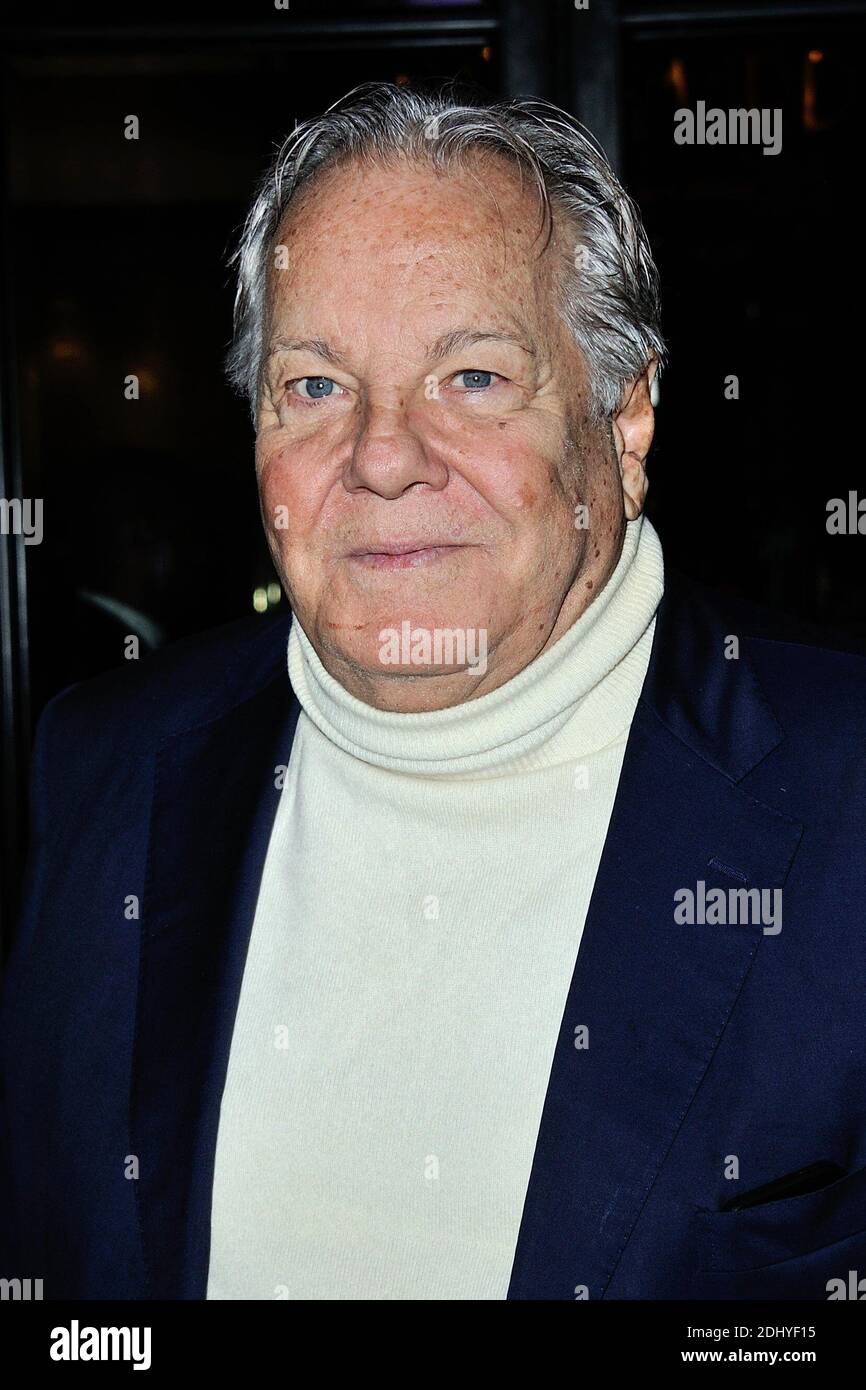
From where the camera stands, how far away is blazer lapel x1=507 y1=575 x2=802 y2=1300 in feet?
3.79

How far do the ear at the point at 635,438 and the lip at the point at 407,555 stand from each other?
29 cm

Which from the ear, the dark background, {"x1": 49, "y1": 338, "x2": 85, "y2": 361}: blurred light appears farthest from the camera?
{"x1": 49, "y1": 338, "x2": 85, "y2": 361}: blurred light

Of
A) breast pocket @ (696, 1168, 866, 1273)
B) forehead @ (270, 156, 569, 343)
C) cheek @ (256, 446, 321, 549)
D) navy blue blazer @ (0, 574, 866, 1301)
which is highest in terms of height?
forehead @ (270, 156, 569, 343)

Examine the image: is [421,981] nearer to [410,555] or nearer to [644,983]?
[644,983]

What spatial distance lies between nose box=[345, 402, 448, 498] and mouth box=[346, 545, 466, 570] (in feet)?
0.18

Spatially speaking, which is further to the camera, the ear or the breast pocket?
the ear

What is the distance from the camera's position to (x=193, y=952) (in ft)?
4.66

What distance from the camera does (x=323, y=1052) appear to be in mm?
1312

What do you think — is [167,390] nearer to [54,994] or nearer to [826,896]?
[54,994]

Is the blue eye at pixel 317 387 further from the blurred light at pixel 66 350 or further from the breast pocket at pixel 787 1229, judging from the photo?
the blurred light at pixel 66 350

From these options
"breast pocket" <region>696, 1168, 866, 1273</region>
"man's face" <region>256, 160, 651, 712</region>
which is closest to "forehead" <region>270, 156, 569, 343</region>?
"man's face" <region>256, 160, 651, 712</region>

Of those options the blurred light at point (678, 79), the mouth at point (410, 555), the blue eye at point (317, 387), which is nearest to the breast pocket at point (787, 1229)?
the mouth at point (410, 555)

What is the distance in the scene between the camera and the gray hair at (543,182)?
1.33 m

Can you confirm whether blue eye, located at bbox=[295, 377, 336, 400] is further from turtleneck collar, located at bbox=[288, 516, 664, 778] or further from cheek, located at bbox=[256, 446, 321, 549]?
turtleneck collar, located at bbox=[288, 516, 664, 778]
